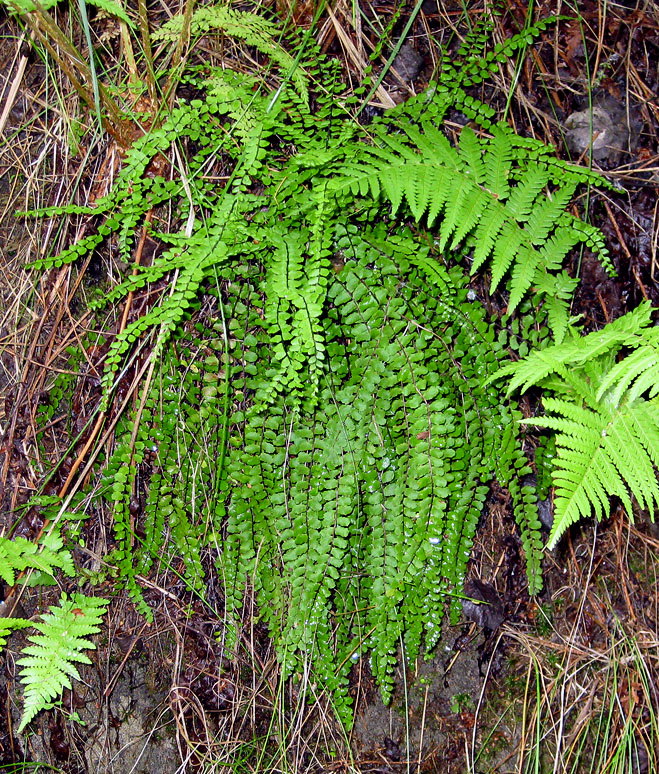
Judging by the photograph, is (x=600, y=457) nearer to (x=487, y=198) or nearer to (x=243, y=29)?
(x=487, y=198)

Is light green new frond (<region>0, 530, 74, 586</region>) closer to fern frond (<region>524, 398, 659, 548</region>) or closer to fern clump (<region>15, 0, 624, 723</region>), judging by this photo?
fern clump (<region>15, 0, 624, 723</region>)

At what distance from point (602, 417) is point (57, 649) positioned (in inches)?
85.8

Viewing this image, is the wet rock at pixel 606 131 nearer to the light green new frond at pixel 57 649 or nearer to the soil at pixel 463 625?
the soil at pixel 463 625

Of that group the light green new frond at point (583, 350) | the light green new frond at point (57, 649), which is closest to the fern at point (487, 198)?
the light green new frond at point (583, 350)

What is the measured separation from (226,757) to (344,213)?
2234 millimetres

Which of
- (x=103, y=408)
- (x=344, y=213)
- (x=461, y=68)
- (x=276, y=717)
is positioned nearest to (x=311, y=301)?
(x=344, y=213)

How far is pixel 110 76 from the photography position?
2.65 meters

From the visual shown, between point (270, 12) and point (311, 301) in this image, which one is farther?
point (270, 12)

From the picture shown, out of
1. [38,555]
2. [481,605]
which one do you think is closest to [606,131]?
[481,605]

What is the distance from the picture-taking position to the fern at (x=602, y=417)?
6.52 feet

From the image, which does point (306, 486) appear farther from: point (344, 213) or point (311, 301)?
point (344, 213)

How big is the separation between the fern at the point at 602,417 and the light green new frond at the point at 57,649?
5.81 feet

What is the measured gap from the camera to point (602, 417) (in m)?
2.15

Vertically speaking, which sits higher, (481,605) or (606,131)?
(606,131)
